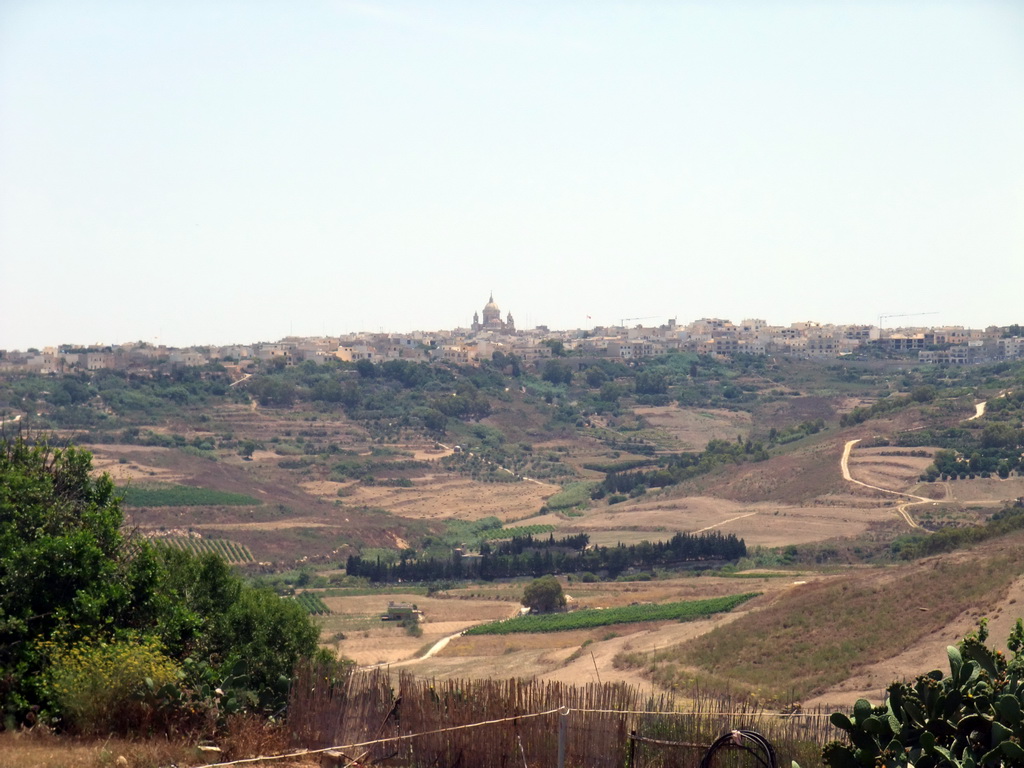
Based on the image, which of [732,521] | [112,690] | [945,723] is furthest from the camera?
[732,521]

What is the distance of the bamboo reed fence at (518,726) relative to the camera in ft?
36.3

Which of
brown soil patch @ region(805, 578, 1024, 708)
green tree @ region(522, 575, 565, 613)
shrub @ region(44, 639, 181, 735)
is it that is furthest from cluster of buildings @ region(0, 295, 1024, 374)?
shrub @ region(44, 639, 181, 735)

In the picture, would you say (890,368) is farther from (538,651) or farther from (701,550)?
(538,651)

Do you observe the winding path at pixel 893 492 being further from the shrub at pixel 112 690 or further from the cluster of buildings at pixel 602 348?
the cluster of buildings at pixel 602 348

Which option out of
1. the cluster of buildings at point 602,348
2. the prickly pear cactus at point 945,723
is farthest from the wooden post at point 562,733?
the cluster of buildings at point 602,348

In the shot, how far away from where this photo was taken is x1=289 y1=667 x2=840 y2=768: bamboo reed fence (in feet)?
36.3

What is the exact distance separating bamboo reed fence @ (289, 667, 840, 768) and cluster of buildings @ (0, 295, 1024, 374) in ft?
387

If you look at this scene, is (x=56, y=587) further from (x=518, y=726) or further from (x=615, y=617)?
(x=615, y=617)

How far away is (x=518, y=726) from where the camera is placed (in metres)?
11.5

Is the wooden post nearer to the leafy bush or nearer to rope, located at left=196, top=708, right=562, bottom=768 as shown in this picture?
rope, located at left=196, top=708, right=562, bottom=768

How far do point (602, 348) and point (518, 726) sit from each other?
145 meters

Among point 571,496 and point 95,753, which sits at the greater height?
point 95,753

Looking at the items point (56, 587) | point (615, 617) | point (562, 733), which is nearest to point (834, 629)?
point (615, 617)

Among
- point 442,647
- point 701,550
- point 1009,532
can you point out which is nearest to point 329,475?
point 701,550
